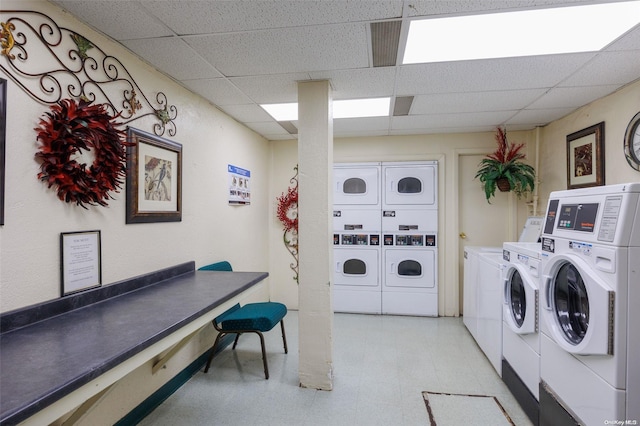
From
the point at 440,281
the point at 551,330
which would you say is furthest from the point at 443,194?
the point at 551,330

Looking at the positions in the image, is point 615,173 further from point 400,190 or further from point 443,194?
point 400,190

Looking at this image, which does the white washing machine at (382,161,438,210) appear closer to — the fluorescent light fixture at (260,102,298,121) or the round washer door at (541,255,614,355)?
the fluorescent light fixture at (260,102,298,121)

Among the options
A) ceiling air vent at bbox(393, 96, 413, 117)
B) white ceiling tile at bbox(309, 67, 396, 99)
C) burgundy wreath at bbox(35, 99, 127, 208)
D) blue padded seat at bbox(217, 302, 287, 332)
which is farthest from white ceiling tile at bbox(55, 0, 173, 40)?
blue padded seat at bbox(217, 302, 287, 332)

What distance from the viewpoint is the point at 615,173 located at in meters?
2.64

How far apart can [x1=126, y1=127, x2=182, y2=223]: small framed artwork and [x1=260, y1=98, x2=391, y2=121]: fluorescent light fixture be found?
1.10m

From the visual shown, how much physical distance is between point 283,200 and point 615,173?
11.7 feet

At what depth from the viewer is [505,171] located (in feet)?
11.9

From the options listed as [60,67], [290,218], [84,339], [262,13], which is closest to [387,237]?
[290,218]

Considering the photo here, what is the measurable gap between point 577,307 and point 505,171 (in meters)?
2.25

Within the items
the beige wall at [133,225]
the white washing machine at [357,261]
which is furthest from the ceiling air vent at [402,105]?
the beige wall at [133,225]

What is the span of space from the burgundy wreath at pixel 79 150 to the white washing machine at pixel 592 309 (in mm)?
2627

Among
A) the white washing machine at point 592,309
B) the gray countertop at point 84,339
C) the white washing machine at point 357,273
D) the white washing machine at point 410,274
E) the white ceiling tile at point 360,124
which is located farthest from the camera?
the white washing machine at point 357,273

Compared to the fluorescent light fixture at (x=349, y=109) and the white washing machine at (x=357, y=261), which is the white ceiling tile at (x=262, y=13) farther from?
the white washing machine at (x=357, y=261)

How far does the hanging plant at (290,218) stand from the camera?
443 centimetres
